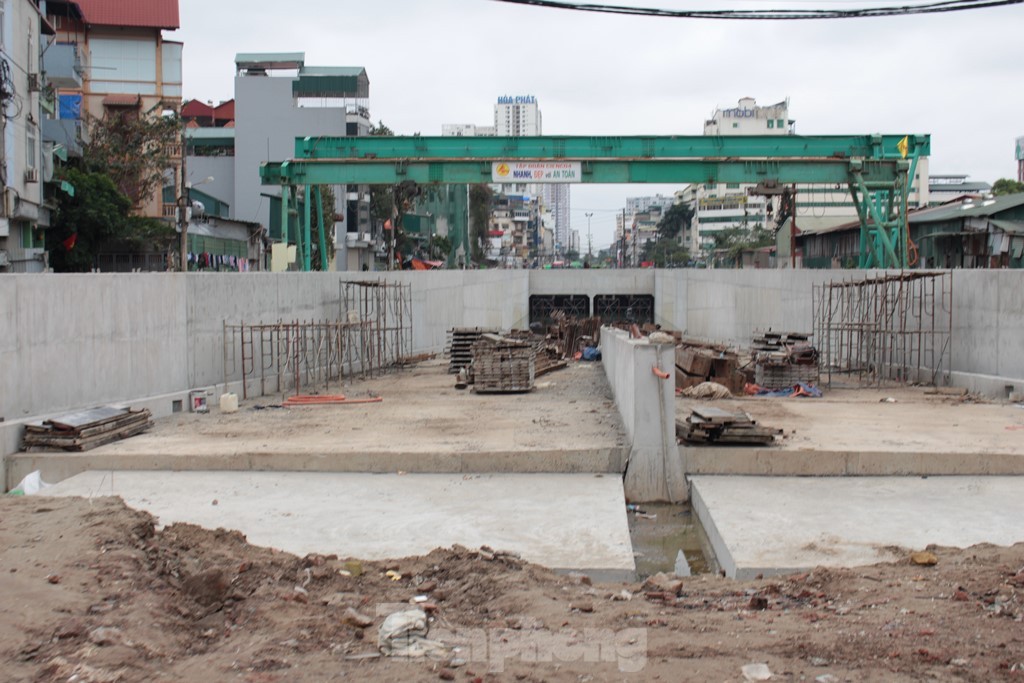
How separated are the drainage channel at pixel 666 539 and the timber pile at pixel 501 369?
9181 millimetres

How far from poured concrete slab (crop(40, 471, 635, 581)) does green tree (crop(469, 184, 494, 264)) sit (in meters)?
78.5

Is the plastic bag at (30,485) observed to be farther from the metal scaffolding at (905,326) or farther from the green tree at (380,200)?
the green tree at (380,200)

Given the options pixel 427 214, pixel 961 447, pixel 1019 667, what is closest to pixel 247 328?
pixel 961 447

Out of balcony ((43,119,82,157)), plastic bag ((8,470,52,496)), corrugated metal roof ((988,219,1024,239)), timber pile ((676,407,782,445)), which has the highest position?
balcony ((43,119,82,157))

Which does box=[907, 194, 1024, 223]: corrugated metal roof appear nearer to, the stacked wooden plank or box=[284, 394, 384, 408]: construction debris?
the stacked wooden plank

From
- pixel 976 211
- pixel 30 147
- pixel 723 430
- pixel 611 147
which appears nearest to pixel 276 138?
pixel 30 147

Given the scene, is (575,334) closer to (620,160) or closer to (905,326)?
(620,160)

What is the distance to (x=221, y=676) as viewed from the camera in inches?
211

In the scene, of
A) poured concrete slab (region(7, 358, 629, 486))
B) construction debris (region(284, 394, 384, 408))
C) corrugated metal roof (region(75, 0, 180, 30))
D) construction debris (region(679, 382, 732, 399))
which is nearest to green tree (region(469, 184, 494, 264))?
corrugated metal roof (region(75, 0, 180, 30))

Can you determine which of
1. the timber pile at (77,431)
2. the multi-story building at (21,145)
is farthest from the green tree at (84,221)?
the timber pile at (77,431)

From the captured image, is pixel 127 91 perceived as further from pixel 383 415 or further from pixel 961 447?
pixel 961 447

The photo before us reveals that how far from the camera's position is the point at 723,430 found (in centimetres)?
1327

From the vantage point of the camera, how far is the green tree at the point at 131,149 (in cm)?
4450

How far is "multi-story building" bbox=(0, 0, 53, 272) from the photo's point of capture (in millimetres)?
29344
